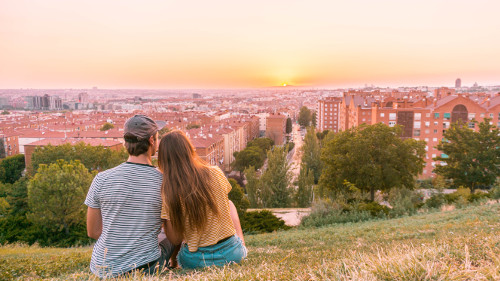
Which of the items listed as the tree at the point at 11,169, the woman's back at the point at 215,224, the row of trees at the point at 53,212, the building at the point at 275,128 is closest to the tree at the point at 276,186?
the row of trees at the point at 53,212

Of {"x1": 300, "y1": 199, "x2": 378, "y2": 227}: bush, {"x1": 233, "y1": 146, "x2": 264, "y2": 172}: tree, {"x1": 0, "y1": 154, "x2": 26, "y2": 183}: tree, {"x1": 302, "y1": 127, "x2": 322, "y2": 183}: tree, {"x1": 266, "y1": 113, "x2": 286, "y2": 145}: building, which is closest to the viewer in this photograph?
{"x1": 300, "y1": 199, "x2": 378, "y2": 227}: bush

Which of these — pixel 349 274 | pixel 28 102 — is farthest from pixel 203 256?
pixel 28 102

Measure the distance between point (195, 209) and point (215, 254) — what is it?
516mm

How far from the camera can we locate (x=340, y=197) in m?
16.5

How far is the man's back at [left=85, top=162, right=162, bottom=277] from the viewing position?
2764mm

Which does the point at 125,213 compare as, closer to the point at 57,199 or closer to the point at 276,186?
the point at 57,199

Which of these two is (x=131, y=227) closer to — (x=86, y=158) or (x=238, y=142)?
(x=86, y=158)

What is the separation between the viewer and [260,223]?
13.9 metres

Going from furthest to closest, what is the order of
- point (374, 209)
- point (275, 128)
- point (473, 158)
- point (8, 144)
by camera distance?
point (275, 128) < point (8, 144) < point (473, 158) < point (374, 209)

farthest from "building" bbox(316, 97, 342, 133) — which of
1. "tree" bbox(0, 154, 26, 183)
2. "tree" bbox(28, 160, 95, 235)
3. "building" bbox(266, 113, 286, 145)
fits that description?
"tree" bbox(28, 160, 95, 235)

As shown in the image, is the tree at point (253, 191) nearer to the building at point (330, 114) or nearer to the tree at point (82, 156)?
the tree at point (82, 156)

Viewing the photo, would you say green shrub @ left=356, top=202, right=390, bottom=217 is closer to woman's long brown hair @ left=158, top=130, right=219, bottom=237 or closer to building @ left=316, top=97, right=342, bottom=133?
woman's long brown hair @ left=158, top=130, right=219, bottom=237

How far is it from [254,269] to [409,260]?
44.4 inches

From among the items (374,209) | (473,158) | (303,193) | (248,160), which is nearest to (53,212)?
(303,193)
